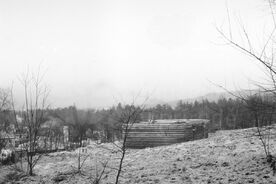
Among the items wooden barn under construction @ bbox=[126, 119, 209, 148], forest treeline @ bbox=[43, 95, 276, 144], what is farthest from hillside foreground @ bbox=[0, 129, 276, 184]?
forest treeline @ bbox=[43, 95, 276, 144]

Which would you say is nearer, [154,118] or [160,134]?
[160,134]

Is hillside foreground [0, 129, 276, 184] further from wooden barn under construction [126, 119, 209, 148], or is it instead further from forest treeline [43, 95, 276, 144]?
forest treeline [43, 95, 276, 144]

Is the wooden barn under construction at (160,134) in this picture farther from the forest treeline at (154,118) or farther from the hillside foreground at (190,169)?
the hillside foreground at (190,169)

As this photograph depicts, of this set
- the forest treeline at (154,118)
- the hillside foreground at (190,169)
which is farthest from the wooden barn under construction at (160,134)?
the hillside foreground at (190,169)

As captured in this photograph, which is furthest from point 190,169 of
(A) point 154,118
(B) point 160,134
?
(A) point 154,118

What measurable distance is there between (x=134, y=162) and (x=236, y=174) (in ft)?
17.2

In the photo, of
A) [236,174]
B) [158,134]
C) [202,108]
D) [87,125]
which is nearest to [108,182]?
[236,174]

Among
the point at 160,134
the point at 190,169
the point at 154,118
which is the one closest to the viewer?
the point at 190,169

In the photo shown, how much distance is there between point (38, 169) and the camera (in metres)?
12.0

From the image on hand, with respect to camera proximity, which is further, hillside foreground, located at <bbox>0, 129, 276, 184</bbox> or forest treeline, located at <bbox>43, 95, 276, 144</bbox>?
forest treeline, located at <bbox>43, 95, 276, 144</bbox>

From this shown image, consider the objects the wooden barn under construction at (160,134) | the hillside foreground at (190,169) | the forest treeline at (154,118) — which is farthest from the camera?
the forest treeline at (154,118)

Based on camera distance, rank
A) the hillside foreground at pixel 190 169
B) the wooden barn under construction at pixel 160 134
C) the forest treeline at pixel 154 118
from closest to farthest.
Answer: the hillside foreground at pixel 190 169 < the wooden barn under construction at pixel 160 134 < the forest treeline at pixel 154 118

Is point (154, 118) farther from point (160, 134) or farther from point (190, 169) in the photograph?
point (190, 169)

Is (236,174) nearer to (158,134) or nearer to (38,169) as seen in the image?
(38,169)
